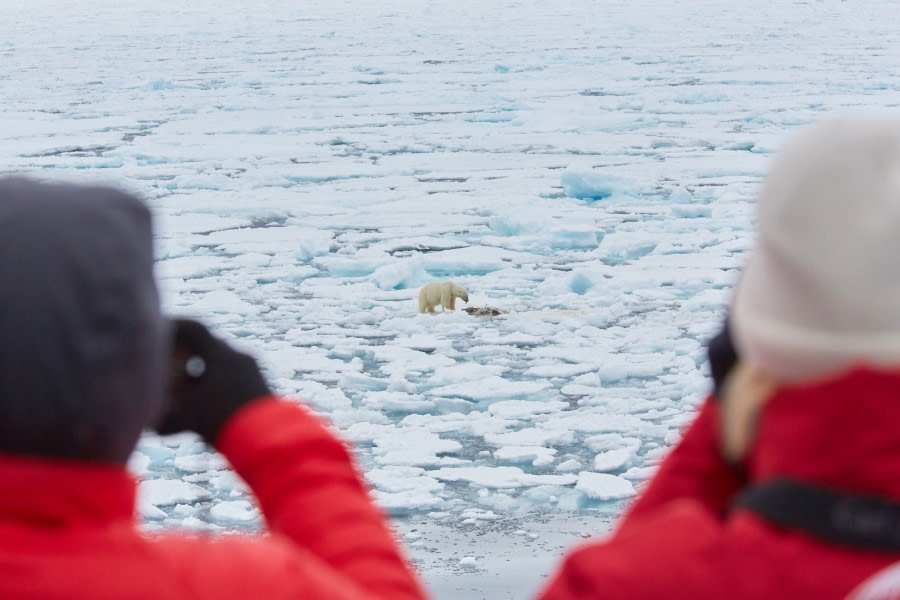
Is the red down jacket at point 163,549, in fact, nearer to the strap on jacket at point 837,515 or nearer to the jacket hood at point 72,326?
the jacket hood at point 72,326

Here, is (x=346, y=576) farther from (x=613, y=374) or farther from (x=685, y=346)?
(x=685, y=346)

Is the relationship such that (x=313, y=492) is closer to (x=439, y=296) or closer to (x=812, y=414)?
(x=812, y=414)

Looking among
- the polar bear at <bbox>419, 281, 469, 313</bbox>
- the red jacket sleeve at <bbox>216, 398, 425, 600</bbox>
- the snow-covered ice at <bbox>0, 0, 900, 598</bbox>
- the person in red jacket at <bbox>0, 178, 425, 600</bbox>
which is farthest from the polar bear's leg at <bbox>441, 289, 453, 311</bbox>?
the person in red jacket at <bbox>0, 178, 425, 600</bbox>

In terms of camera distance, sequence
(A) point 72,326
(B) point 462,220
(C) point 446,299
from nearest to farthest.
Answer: (A) point 72,326 → (C) point 446,299 → (B) point 462,220

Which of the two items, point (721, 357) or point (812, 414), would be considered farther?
point (721, 357)

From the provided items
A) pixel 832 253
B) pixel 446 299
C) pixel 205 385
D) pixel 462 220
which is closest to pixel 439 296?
pixel 446 299

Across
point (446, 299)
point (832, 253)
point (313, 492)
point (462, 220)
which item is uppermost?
point (832, 253)

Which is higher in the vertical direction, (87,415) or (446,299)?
(87,415)

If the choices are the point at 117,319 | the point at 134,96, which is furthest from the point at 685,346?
the point at 134,96
